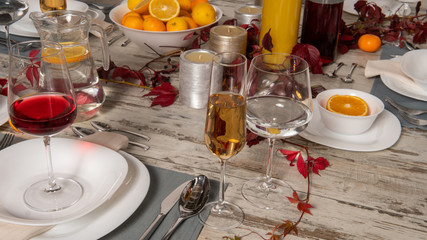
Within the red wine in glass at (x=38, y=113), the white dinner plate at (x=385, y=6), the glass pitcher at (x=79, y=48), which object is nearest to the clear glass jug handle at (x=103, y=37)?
the glass pitcher at (x=79, y=48)

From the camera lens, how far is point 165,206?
855mm

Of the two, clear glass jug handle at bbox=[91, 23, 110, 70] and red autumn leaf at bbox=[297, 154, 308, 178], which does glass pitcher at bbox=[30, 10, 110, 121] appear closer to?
clear glass jug handle at bbox=[91, 23, 110, 70]

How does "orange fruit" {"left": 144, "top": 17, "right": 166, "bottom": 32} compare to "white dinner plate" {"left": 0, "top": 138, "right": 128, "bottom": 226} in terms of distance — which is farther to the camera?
"orange fruit" {"left": 144, "top": 17, "right": 166, "bottom": 32}

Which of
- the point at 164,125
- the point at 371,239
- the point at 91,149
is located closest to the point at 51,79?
the point at 91,149

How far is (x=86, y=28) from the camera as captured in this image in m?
1.15

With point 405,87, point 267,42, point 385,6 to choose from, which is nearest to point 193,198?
point 267,42

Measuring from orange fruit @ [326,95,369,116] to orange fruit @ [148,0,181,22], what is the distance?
589 millimetres

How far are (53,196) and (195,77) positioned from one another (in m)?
0.50

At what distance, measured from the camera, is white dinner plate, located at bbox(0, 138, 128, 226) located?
0.79m

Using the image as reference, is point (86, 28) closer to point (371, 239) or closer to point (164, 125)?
point (164, 125)

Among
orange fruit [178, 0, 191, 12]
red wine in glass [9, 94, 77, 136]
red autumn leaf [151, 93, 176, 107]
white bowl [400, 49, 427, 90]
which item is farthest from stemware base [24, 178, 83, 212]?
white bowl [400, 49, 427, 90]

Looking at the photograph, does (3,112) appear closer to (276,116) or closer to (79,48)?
(79,48)

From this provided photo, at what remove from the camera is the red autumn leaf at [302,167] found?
0.98 m

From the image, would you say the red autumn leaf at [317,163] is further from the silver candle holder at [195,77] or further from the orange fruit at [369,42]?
the orange fruit at [369,42]
